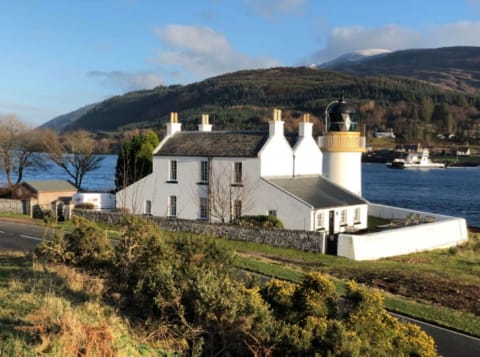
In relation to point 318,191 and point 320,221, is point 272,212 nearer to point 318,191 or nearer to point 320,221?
point 320,221

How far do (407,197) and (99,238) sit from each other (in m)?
70.9

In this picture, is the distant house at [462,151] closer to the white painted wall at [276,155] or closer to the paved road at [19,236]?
the white painted wall at [276,155]

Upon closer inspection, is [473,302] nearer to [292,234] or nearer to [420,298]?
[420,298]

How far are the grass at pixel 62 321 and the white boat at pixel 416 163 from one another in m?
154

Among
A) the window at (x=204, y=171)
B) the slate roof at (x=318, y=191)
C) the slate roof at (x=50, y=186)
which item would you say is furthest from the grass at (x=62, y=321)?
the slate roof at (x=50, y=186)

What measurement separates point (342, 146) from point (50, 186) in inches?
936

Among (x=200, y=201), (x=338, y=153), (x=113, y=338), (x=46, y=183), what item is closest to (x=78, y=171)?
(x=46, y=183)

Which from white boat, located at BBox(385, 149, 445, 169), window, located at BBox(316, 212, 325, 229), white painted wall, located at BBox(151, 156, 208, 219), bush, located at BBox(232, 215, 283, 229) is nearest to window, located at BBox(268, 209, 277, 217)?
bush, located at BBox(232, 215, 283, 229)

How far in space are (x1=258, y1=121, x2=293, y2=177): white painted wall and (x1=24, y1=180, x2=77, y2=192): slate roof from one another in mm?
19763

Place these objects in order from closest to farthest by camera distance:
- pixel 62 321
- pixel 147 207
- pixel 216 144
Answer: pixel 62 321
pixel 216 144
pixel 147 207

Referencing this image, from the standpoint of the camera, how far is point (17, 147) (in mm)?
54125

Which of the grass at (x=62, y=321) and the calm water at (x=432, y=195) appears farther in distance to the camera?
the calm water at (x=432, y=195)

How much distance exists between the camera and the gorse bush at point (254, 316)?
347 inches

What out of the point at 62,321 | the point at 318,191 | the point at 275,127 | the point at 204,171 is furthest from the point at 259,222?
the point at 62,321
